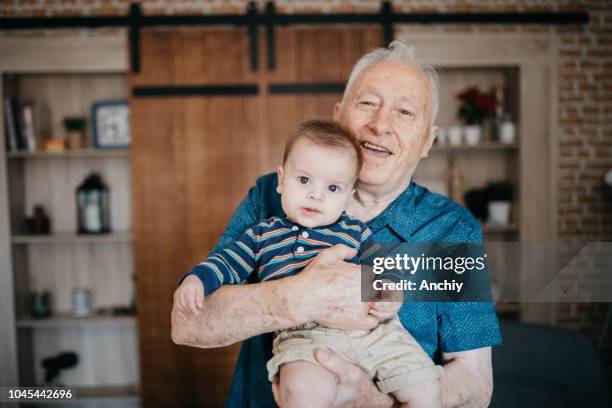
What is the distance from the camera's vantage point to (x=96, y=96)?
412 centimetres

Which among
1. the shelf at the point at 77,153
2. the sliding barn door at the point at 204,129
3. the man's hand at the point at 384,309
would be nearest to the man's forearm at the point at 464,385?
the man's hand at the point at 384,309

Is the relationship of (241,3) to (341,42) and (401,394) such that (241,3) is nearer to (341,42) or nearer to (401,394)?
(341,42)

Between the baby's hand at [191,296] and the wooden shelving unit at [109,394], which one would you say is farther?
the wooden shelving unit at [109,394]

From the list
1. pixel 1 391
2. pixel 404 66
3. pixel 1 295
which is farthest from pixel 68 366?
pixel 404 66

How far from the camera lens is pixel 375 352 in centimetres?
117

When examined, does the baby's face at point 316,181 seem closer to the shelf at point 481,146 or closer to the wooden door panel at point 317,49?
the wooden door panel at point 317,49

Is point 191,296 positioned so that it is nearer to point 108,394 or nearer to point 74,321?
point 74,321

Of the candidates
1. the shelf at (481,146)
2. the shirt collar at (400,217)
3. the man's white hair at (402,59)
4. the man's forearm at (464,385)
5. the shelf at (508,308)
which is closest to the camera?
the man's forearm at (464,385)

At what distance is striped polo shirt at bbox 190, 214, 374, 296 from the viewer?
1255 millimetres

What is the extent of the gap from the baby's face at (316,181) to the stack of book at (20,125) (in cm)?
333

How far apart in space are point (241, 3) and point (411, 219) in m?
2.95

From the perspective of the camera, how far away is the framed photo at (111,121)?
3941mm

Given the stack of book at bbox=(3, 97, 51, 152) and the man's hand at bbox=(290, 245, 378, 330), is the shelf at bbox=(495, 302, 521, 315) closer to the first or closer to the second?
the man's hand at bbox=(290, 245, 378, 330)

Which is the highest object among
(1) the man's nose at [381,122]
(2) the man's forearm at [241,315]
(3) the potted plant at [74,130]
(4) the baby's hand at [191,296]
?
(3) the potted plant at [74,130]
